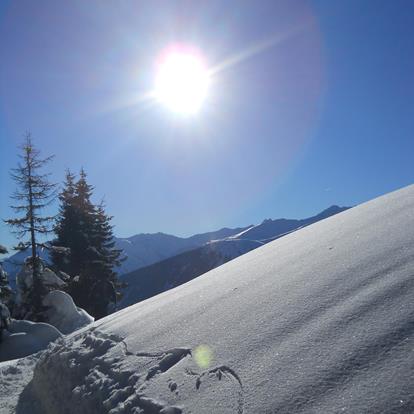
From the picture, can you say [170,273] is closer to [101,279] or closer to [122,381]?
[101,279]

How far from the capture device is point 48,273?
2088 centimetres

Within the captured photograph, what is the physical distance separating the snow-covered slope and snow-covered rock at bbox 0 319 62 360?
27.7 feet

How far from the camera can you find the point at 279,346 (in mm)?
3197

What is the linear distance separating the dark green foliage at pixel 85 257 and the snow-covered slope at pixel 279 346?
19.2 meters

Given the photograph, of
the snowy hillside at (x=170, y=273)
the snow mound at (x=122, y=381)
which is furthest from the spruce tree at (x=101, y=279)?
the snowy hillside at (x=170, y=273)

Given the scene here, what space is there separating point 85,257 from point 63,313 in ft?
23.1

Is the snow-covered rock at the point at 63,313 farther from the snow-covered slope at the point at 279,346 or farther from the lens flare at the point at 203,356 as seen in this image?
the lens flare at the point at 203,356

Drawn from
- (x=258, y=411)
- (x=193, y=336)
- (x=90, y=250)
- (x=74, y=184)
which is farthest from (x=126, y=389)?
(x=74, y=184)

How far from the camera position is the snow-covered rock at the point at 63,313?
58.9 feet

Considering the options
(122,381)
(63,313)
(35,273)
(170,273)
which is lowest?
(122,381)

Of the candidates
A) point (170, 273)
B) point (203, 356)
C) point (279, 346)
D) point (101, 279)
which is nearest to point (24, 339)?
point (101, 279)

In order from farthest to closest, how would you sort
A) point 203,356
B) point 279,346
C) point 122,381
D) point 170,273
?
point 170,273 < point 122,381 < point 203,356 < point 279,346

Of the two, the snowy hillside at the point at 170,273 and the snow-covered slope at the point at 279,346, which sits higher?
the snowy hillside at the point at 170,273

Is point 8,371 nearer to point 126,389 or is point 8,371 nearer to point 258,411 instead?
point 126,389
